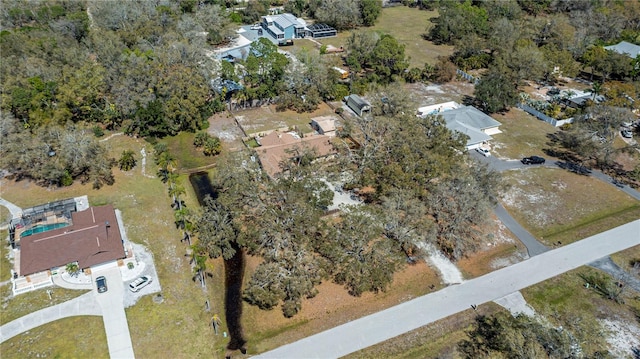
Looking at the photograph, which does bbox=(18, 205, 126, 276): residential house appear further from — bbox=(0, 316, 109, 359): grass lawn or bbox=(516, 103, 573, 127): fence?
bbox=(516, 103, 573, 127): fence

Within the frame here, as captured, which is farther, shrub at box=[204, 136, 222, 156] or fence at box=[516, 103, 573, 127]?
fence at box=[516, 103, 573, 127]

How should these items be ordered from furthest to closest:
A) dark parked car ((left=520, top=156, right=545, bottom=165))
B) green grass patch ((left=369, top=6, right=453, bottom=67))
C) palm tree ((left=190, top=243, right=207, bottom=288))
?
green grass patch ((left=369, top=6, right=453, bottom=67)), dark parked car ((left=520, top=156, right=545, bottom=165)), palm tree ((left=190, top=243, right=207, bottom=288))

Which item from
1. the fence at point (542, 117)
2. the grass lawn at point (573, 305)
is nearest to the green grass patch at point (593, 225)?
the grass lawn at point (573, 305)

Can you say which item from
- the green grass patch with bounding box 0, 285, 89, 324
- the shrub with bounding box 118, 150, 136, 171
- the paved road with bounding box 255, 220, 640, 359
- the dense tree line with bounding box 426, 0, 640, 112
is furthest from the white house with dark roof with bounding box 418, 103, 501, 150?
the green grass patch with bounding box 0, 285, 89, 324

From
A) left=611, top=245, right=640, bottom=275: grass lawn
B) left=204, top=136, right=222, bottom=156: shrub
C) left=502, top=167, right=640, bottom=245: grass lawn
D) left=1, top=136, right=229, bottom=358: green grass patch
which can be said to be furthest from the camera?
left=204, top=136, right=222, bottom=156: shrub

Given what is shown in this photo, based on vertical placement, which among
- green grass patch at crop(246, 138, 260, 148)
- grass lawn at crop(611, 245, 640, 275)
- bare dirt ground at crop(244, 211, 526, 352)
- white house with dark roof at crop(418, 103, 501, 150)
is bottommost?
green grass patch at crop(246, 138, 260, 148)

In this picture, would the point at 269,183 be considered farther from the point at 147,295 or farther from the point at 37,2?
the point at 37,2

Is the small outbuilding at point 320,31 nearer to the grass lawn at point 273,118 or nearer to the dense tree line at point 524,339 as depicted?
the grass lawn at point 273,118
